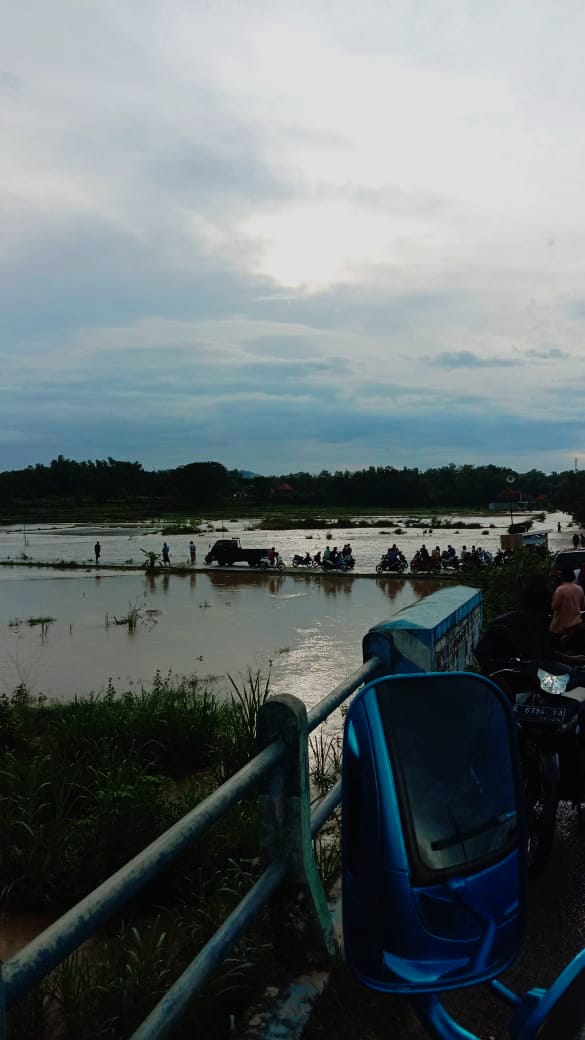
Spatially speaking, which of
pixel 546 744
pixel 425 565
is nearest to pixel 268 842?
pixel 546 744

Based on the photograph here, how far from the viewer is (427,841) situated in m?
1.54

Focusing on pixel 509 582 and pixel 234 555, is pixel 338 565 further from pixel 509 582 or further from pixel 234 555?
pixel 509 582

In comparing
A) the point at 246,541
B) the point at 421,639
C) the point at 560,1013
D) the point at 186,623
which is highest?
the point at 421,639

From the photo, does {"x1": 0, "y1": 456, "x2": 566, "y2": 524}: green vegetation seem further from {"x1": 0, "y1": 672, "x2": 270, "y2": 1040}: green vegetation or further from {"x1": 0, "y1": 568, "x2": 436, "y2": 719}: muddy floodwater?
{"x1": 0, "y1": 672, "x2": 270, "y2": 1040}: green vegetation

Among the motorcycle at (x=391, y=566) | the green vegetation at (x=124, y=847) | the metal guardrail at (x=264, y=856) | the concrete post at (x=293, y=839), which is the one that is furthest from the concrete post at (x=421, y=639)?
the motorcycle at (x=391, y=566)

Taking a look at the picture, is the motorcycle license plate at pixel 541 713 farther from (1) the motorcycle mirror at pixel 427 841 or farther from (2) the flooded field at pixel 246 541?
(2) the flooded field at pixel 246 541

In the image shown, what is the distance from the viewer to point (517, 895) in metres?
1.65

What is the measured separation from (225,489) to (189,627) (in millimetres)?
123074

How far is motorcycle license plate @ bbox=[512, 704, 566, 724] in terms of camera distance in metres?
4.19

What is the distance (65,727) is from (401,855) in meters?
7.68

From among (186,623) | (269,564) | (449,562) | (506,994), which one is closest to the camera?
(506,994)

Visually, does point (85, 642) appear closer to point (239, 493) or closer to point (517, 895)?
point (517, 895)

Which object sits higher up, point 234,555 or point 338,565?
point 234,555

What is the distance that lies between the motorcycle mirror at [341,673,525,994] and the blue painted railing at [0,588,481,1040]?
59cm
